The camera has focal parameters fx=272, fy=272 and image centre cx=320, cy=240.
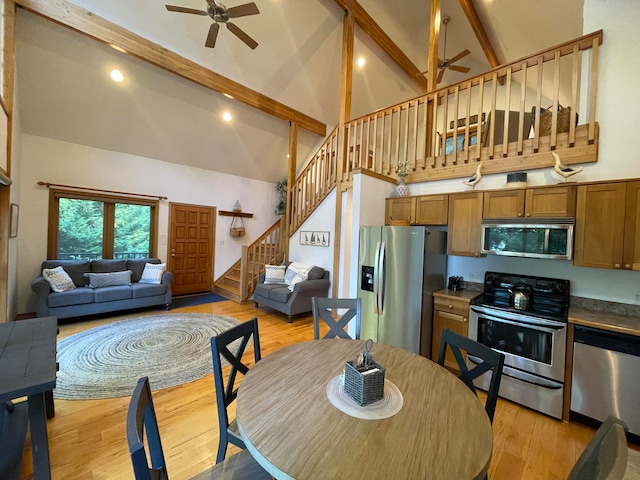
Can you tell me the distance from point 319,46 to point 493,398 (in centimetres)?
617

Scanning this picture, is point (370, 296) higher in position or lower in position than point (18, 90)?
lower

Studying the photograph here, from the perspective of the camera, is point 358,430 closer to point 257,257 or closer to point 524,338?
Answer: point 524,338

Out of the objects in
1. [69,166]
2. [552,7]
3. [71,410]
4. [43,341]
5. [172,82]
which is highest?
[552,7]

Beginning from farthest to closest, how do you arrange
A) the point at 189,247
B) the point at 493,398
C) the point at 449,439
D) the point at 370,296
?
1. the point at 189,247
2. the point at 370,296
3. the point at 493,398
4. the point at 449,439

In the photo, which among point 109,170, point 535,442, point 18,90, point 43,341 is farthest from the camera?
point 109,170

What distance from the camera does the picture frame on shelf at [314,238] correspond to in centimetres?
535

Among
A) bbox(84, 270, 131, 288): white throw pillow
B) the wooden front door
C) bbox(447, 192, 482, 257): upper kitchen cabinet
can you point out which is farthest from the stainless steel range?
the wooden front door

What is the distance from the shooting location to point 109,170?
5285 mm

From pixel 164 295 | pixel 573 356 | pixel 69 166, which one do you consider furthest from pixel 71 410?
pixel 69 166

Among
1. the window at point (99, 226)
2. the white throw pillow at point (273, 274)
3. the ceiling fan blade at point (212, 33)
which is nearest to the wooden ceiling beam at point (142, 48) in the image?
the ceiling fan blade at point (212, 33)

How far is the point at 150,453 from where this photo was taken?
1.04 metres

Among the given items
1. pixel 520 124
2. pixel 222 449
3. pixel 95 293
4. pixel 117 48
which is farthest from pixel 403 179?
pixel 95 293

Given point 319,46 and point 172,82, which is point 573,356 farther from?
point 172,82

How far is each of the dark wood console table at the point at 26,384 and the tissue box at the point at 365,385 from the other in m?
1.51
